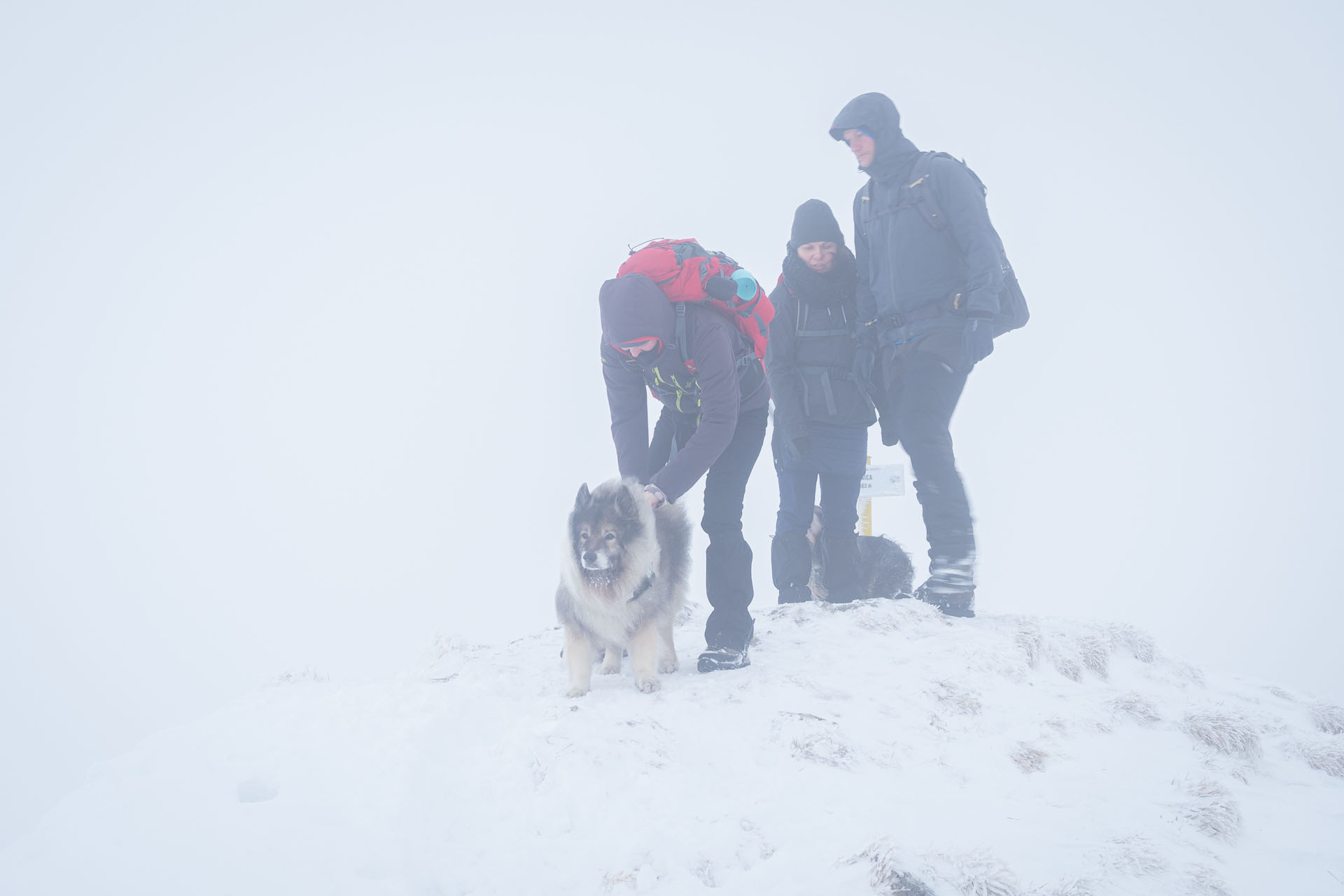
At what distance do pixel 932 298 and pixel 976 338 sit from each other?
410 mm

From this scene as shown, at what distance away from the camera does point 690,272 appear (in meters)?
3.85

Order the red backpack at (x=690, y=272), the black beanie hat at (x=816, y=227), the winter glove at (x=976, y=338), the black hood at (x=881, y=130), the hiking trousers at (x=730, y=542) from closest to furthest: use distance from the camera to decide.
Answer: the red backpack at (x=690, y=272), the hiking trousers at (x=730, y=542), the winter glove at (x=976, y=338), the black hood at (x=881, y=130), the black beanie hat at (x=816, y=227)

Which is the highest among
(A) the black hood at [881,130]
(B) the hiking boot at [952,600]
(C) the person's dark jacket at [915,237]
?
(A) the black hood at [881,130]

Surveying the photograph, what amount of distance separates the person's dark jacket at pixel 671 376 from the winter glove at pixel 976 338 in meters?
1.37

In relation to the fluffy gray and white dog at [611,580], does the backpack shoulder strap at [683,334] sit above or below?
above

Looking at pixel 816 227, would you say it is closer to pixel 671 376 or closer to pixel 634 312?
pixel 671 376

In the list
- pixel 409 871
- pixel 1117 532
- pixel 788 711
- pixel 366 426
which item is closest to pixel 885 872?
pixel 788 711

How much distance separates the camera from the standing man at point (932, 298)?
448 centimetres

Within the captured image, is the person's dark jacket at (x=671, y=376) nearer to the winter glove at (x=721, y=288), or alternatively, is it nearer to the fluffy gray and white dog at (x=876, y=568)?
the winter glove at (x=721, y=288)

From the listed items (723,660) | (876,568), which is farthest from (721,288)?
(876,568)


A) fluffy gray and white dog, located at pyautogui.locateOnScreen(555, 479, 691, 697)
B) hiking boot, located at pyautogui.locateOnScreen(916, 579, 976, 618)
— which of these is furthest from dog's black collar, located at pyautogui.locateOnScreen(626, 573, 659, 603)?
hiking boot, located at pyautogui.locateOnScreen(916, 579, 976, 618)

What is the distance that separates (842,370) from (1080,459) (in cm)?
5850

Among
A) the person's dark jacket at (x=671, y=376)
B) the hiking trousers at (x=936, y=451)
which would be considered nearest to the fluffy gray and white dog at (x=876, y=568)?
the hiking trousers at (x=936, y=451)

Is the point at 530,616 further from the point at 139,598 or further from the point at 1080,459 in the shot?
→ the point at 1080,459
